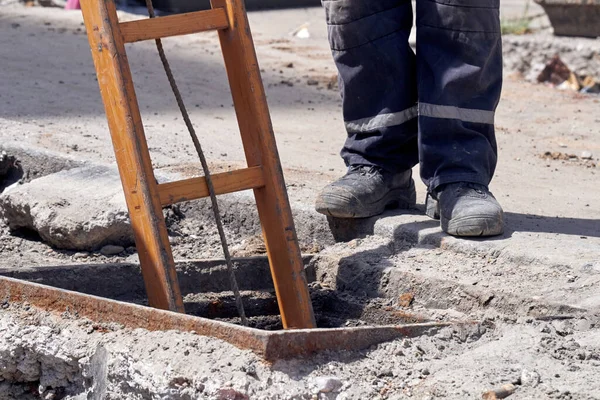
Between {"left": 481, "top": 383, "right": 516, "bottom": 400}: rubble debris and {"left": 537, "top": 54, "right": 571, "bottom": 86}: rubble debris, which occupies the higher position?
{"left": 481, "top": 383, "right": 516, "bottom": 400}: rubble debris

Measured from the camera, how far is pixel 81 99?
422cm

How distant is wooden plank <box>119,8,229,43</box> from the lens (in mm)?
1984

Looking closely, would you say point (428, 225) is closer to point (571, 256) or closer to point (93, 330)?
point (571, 256)

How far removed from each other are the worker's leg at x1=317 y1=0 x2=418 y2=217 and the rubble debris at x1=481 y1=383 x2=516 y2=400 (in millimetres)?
970

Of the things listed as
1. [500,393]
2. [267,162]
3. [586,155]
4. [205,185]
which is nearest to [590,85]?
[586,155]

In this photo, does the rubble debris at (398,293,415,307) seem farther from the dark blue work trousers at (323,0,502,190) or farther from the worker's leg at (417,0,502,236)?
the dark blue work trousers at (323,0,502,190)

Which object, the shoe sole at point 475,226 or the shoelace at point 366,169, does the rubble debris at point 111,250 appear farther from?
the shoe sole at point 475,226

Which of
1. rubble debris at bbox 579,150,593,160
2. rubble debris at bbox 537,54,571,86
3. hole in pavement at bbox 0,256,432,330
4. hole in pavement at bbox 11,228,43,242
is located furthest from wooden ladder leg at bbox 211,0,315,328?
rubble debris at bbox 537,54,571,86

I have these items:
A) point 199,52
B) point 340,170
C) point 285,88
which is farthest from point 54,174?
point 199,52

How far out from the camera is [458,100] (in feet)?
8.11

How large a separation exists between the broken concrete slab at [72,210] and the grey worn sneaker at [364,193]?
607 millimetres

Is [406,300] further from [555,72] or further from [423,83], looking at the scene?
[555,72]

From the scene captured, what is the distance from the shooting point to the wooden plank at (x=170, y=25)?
198 centimetres

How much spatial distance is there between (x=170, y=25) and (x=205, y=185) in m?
0.36
